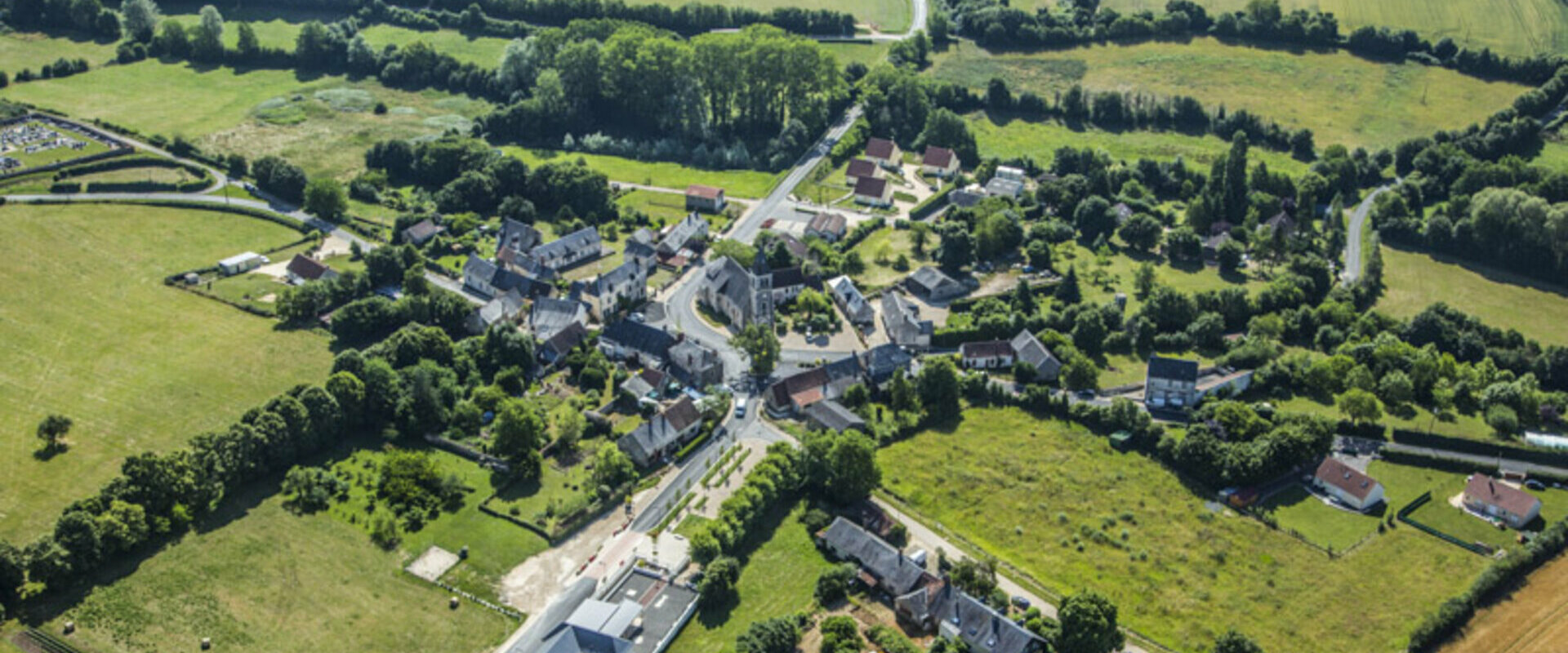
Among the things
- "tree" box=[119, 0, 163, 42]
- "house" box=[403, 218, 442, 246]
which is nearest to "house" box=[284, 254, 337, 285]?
"house" box=[403, 218, 442, 246]

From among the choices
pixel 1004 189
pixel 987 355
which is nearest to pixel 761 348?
pixel 987 355

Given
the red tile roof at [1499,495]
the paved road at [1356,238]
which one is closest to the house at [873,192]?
the paved road at [1356,238]

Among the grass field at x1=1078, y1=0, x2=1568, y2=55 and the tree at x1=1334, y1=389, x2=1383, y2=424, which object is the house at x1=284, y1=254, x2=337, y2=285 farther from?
the grass field at x1=1078, y1=0, x2=1568, y2=55

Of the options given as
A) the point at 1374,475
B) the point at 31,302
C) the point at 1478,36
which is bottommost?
the point at 1374,475

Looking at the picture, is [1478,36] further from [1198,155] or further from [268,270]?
[268,270]

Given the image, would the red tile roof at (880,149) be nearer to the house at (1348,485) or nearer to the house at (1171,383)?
the house at (1171,383)

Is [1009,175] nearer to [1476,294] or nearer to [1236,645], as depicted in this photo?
[1476,294]

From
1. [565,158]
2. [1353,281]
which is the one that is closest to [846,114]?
[565,158]
